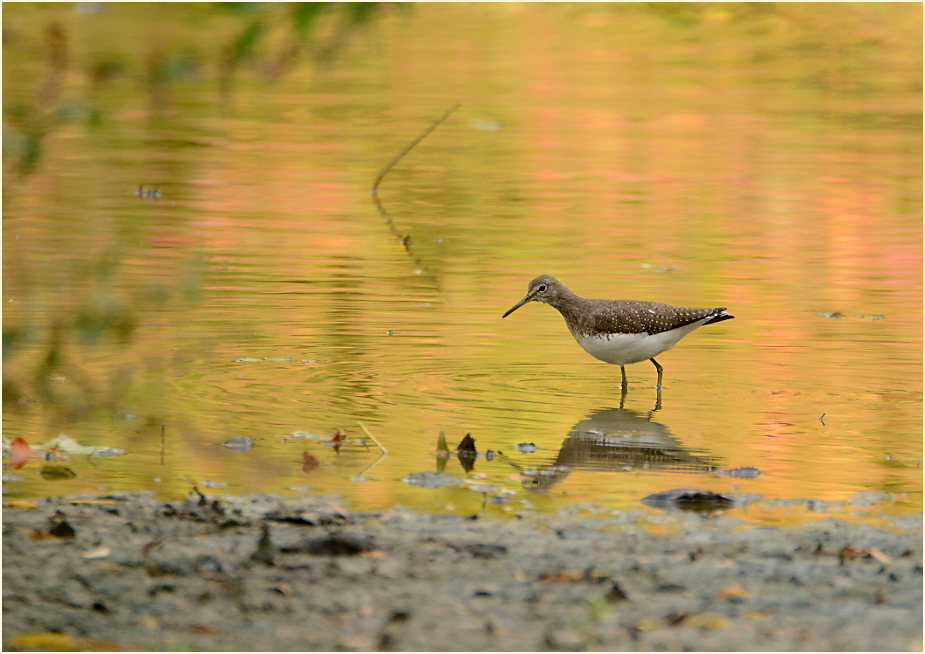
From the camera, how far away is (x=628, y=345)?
9688mm

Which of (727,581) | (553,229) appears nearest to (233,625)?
(727,581)

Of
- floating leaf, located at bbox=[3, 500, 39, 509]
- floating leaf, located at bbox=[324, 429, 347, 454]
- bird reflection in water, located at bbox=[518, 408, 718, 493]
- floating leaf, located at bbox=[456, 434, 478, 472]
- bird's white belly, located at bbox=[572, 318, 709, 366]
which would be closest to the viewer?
floating leaf, located at bbox=[3, 500, 39, 509]

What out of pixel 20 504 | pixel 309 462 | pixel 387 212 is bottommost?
pixel 20 504

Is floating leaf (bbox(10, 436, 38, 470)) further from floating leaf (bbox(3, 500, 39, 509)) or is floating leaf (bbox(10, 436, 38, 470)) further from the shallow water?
floating leaf (bbox(3, 500, 39, 509))

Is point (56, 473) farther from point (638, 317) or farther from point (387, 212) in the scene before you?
point (387, 212)

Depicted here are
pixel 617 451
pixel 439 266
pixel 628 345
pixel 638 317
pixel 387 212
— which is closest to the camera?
pixel 617 451

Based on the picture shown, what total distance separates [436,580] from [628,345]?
4.57m

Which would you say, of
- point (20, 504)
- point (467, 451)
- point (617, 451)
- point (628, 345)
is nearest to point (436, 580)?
point (20, 504)

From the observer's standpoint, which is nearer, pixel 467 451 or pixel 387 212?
pixel 467 451

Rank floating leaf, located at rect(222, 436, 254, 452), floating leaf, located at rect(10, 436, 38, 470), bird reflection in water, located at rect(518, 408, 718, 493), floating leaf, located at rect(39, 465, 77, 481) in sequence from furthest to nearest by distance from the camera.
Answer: floating leaf, located at rect(222, 436, 254, 452), bird reflection in water, located at rect(518, 408, 718, 493), floating leaf, located at rect(10, 436, 38, 470), floating leaf, located at rect(39, 465, 77, 481)

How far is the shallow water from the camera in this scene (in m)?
6.57

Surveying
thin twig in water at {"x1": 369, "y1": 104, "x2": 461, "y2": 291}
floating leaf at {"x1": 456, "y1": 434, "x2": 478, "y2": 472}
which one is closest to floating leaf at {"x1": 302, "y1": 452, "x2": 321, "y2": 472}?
floating leaf at {"x1": 456, "y1": 434, "x2": 478, "y2": 472}

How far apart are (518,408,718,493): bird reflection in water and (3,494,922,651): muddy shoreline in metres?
0.93

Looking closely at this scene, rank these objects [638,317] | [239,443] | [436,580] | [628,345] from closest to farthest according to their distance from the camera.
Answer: [436,580] → [239,443] → [628,345] → [638,317]
